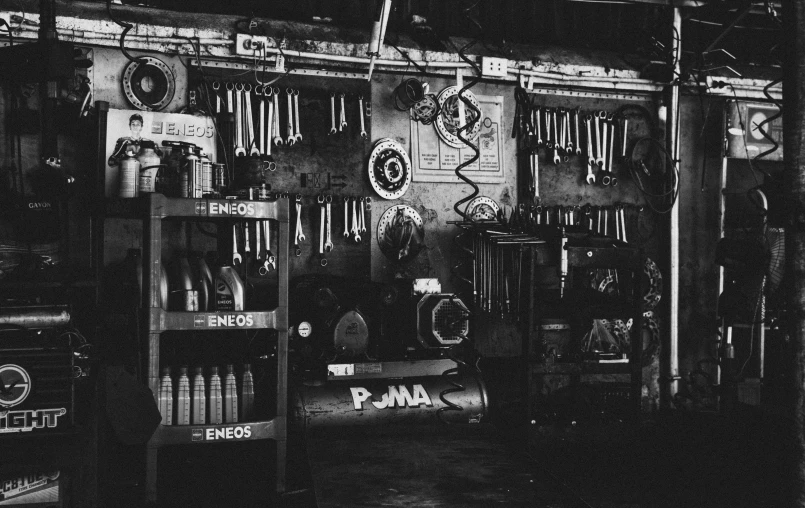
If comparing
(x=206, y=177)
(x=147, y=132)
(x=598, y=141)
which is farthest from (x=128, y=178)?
(x=598, y=141)

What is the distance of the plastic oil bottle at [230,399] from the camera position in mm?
→ 3143

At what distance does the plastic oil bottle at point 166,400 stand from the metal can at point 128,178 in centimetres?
89

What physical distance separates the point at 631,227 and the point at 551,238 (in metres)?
1.47

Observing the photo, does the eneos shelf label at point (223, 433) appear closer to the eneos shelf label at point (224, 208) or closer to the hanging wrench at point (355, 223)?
the eneos shelf label at point (224, 208)

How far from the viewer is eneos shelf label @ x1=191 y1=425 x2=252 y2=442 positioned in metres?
2.92

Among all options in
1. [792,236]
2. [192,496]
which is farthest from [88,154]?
[792,236]

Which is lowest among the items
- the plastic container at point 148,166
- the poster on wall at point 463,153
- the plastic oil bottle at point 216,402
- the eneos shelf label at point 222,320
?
the plastic oil bottle at point 216,402

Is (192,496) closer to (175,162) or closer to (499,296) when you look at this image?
(175,162)

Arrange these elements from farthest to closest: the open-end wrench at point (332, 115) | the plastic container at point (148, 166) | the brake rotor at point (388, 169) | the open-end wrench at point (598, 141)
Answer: the open-end wrench at point (598, 141) < the brake rotor at point (388, 169) < the open-end wrench at point (332, 115) < the plastic container at point (148, 166)

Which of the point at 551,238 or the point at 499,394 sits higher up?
the point at 551,238

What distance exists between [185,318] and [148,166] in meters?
0.86

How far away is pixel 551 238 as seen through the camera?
366cm

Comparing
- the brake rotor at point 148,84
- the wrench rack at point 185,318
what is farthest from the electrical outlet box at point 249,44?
the wrench rack at point 185,318

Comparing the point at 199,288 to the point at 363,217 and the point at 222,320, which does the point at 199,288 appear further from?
the point at 363,217
